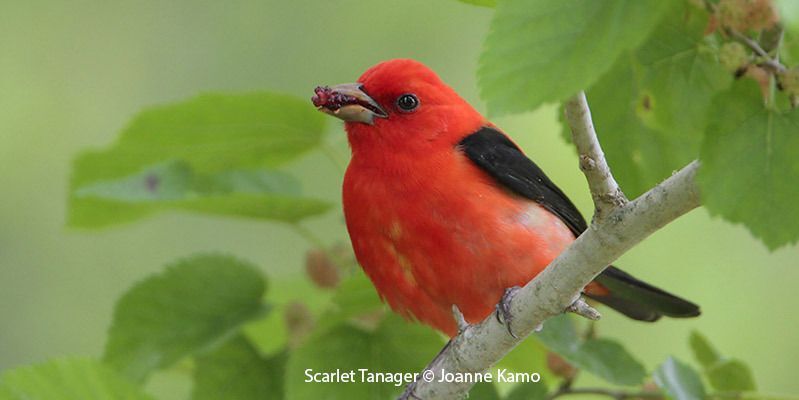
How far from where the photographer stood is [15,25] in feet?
24.1

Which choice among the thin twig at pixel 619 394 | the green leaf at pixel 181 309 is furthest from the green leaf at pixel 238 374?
the thin twig at pixel 619 394

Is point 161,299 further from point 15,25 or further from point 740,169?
point 15,25

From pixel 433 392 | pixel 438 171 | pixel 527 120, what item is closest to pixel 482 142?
pixel 438 171

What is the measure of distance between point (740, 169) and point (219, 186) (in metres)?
1.65

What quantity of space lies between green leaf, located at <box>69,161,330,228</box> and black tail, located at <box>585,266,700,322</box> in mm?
931

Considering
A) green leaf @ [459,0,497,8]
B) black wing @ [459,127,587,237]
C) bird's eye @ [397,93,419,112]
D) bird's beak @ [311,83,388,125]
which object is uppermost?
A: bird's eye @ [397,93,419,112]

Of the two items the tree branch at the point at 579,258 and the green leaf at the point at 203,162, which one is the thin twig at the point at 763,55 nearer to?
the tree branch at the point at 579,258

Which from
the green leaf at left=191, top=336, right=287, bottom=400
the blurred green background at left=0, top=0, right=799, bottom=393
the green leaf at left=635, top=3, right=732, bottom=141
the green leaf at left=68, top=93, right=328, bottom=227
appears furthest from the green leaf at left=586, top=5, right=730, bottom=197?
the blurred green background at left=0, top=0, right=799, bottom=393

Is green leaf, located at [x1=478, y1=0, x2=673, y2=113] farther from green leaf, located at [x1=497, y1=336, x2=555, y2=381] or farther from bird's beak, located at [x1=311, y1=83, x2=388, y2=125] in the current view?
green leaf, located at [x1=497, y1=336, x2=555, y2=381]

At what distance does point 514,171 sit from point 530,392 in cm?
61

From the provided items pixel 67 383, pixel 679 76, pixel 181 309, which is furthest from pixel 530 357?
pixel 67 383

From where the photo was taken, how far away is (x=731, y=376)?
276cm

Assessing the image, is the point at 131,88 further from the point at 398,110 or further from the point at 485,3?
the point at 485,3

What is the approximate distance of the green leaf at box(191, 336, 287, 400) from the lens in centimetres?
288
